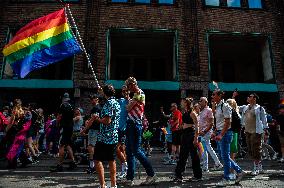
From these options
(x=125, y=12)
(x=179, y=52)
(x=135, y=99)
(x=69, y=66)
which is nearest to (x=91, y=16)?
(x=125, y=12)

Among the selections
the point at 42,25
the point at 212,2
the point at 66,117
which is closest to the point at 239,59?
the point at 212,2

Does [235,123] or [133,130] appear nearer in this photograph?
[133,130]

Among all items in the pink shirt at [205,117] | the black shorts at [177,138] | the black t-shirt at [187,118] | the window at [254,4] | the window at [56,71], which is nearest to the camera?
the black t-shirt at [187,118]

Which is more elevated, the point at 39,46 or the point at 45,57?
the point at 39,46

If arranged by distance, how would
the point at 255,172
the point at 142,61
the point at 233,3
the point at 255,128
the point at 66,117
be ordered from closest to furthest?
the point at 255,172, the point at 255,128, the point at 66,117, the point at 233,3, the point at 142,61

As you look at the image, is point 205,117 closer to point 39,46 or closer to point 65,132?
point 65,132

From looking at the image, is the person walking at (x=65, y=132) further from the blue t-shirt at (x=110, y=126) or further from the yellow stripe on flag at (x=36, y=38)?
the blue t-shirt at (x=110, y=126)

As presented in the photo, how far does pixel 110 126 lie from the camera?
4.69 meters

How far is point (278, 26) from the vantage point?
15.2 metres

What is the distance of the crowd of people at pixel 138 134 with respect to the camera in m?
4.74

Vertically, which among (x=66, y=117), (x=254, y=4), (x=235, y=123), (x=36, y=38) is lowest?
(x=235, y=123)

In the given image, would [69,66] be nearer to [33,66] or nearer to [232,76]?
[33,66]

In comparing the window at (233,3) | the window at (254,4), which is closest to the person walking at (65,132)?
the window at (233,3)

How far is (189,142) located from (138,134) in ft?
3.91
